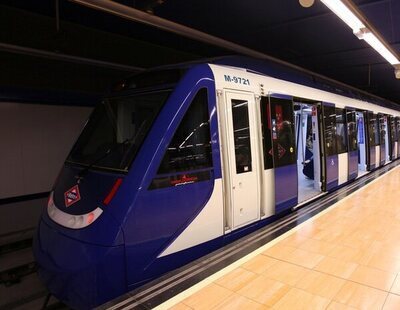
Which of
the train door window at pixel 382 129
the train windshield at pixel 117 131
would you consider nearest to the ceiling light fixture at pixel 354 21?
the train windshield at pixel 117 131

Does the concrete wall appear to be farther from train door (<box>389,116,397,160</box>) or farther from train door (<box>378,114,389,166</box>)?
train door (<box>389,116,397,160</box>)

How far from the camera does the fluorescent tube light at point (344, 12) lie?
3135 millimetres

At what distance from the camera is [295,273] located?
2.52 meters

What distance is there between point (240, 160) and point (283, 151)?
3.35ft

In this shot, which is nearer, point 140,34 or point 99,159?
point 99,159

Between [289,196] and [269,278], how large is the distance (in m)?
2.00

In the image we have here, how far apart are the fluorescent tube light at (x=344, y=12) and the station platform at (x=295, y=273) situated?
95.0 inches

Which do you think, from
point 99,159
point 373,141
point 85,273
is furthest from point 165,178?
point 373,141

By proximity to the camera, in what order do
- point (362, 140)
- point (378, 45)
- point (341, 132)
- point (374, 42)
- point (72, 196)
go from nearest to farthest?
point (72, 196), point (374, 42), point (378, 45), point (341, 132), point (362, 140)

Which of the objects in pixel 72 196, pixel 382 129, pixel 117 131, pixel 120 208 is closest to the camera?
pixel 120 208

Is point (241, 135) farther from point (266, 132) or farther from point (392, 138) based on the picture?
point (392, 138)

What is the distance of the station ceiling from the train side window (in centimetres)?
137

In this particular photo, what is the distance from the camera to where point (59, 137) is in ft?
19.4

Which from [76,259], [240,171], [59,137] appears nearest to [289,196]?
[240,171]
